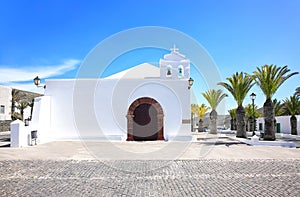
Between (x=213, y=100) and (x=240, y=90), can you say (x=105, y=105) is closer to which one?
(x=240, y=90)

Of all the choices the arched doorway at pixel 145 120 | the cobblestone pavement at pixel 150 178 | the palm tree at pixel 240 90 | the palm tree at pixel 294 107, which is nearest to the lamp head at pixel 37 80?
the arched doorway at pixel 145 120

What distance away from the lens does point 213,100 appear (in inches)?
1003

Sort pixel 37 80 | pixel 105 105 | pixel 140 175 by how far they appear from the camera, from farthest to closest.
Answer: pixel 105 105, pixel 37 80, pixel 140 175

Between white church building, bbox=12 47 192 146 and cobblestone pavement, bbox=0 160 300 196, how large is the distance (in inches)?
234

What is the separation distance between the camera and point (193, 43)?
43.2ft

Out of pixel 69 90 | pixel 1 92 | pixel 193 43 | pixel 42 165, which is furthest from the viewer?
pixel 1 92

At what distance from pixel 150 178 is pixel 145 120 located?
9032 mm

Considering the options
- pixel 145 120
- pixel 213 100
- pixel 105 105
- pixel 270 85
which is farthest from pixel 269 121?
pixel 213 100

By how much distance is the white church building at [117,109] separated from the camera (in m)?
14.5

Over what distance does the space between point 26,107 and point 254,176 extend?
35.3 meters

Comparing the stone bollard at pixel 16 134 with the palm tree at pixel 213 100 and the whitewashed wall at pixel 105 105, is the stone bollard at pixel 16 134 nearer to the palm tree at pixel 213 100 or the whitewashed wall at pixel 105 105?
the whitewashed wall at pixel 105 105

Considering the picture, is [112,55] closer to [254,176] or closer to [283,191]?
[254,176]

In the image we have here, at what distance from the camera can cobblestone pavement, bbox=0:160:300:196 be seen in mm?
5273

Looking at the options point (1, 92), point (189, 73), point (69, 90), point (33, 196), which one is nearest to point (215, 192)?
point (33, 196)
